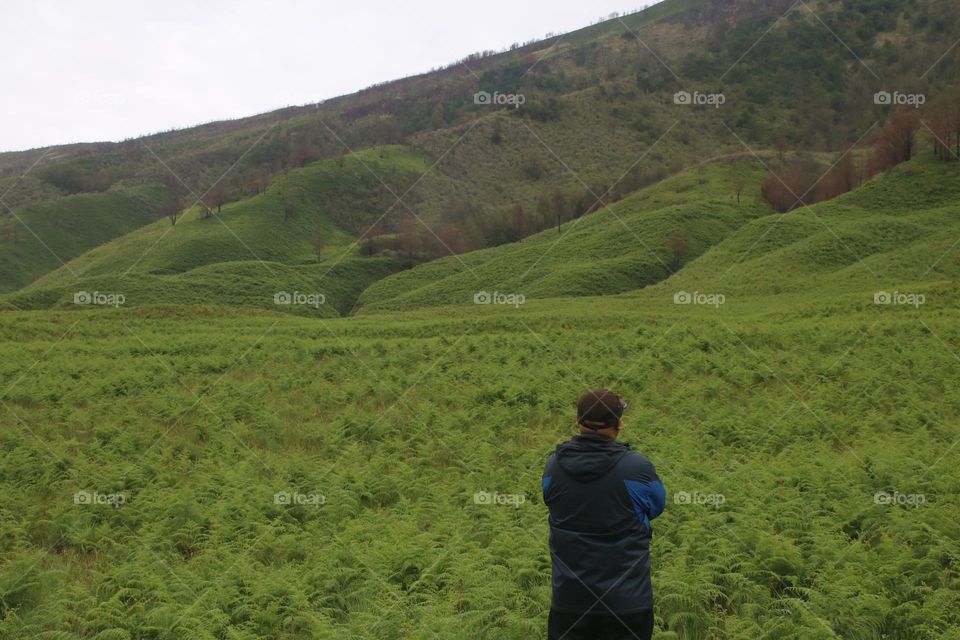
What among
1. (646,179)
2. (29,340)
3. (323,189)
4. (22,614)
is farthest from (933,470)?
(323,189)

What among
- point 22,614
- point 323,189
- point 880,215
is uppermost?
point 323,189

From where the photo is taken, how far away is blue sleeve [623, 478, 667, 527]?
538 cm

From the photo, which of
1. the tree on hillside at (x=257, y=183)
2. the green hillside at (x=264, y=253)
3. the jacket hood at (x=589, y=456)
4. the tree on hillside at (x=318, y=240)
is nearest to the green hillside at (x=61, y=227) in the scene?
the green hillside at (x=264, y=253)

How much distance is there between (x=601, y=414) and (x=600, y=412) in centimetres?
2

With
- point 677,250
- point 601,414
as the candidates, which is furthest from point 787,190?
point 601,414

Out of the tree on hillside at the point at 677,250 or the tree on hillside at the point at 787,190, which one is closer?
the tree on hillside at the point at 677,250

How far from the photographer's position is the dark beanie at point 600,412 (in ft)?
18.3

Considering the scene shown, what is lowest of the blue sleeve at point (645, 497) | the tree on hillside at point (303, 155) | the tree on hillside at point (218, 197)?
the blue sleeve at point (645, 497)

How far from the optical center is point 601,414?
5574mm

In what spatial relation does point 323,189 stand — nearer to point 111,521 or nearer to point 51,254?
point 51,254

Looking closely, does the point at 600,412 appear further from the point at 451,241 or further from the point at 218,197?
the point at 218,197

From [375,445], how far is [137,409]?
30.8 feet

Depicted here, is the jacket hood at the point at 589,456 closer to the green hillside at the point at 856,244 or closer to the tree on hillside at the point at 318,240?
the green hillside at the point at 856,244

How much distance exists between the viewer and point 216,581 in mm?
9570
